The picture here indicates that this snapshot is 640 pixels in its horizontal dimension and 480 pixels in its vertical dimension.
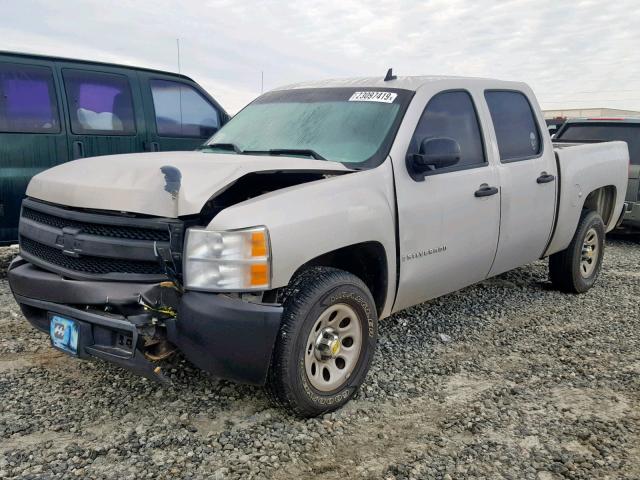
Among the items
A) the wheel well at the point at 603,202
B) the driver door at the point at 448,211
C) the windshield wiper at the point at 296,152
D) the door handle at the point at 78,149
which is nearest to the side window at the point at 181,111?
the door handle at the point at 78,149

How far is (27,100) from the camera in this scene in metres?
5.52

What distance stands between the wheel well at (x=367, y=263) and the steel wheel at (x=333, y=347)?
319 millimetres

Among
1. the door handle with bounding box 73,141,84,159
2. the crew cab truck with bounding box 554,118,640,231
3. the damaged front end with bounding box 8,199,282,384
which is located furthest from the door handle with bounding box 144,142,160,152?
the crew cab truck with bounding box 554,118,640,231

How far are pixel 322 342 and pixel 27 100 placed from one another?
4152mm

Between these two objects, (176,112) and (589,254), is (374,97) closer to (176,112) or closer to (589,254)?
(589,254)

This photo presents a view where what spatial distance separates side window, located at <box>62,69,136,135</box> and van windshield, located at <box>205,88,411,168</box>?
7.55 ft

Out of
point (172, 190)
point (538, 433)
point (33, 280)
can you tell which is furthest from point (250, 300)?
point (538, 433)

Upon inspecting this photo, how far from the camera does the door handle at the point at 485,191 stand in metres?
4.00

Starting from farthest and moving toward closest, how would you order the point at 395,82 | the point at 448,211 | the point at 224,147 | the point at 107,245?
the point at 224,147, the point at 395,82, the point at 448,211, the point at 107,245

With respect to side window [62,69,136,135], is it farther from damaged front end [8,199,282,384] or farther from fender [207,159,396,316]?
fender [207,159,396,316]

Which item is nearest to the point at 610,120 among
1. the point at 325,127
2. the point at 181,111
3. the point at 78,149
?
the point at 181,111

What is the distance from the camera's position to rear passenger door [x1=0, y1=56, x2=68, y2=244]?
5406 millimetres

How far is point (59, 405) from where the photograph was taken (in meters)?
3.17

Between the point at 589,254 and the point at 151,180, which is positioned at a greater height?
the point at 151,180
